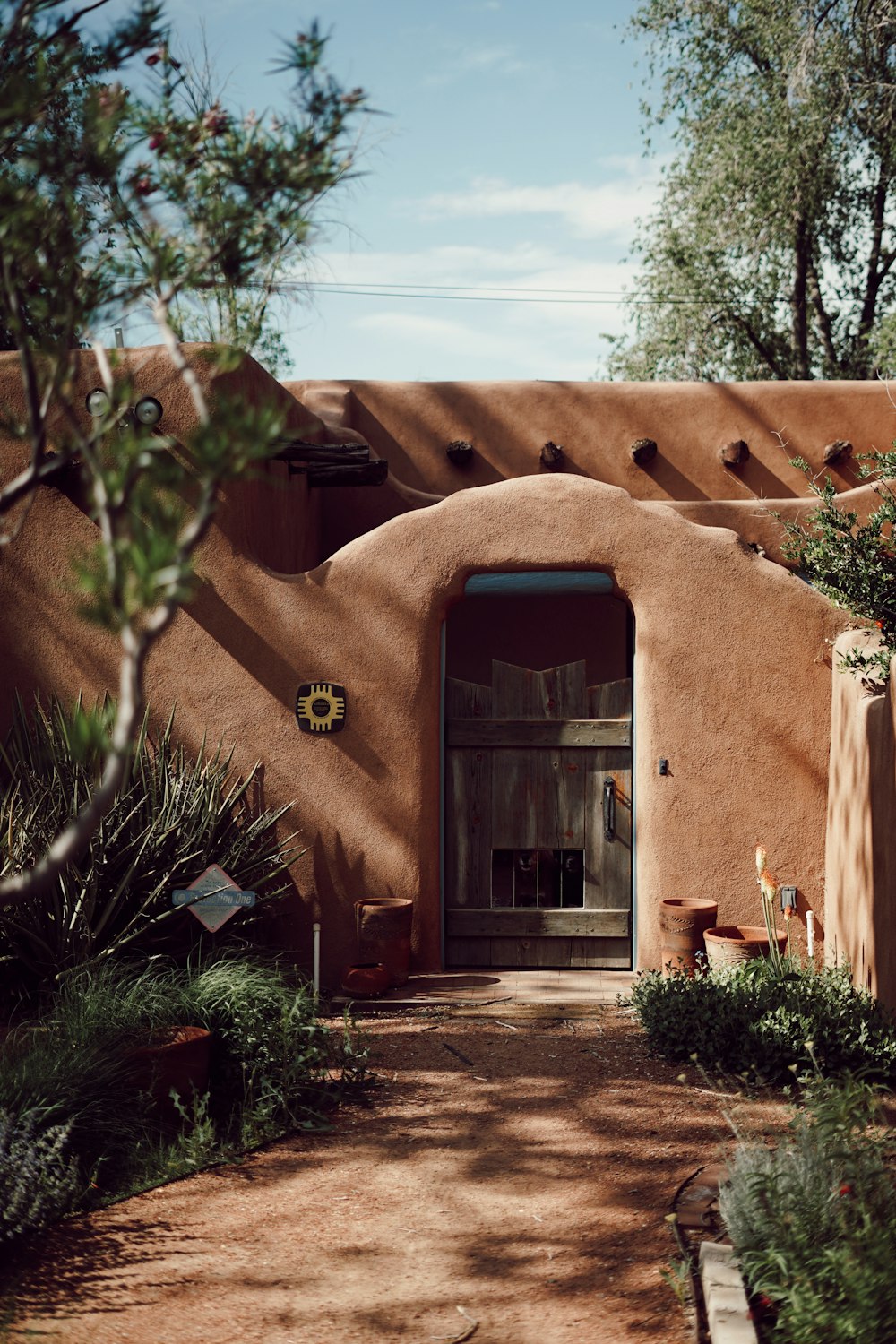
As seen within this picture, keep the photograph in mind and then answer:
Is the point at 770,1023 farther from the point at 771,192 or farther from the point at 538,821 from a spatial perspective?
the point at 771,192

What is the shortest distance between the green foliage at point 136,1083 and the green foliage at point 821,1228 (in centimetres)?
241

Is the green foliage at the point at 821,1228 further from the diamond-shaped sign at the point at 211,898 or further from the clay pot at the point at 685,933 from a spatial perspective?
the diamond-shaped sign at the point at 211,898

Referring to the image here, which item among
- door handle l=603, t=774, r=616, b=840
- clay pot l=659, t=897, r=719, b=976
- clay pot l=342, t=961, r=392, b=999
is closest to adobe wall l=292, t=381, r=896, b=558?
door handle l=603, t=774, r=616, b=840

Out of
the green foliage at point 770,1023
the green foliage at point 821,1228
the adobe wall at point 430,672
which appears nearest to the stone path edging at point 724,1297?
the green foliage at point 821,1228

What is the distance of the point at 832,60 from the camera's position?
16.3 metres

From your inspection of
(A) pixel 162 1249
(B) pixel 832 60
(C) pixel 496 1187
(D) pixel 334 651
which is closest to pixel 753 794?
(D) pixel 334 651

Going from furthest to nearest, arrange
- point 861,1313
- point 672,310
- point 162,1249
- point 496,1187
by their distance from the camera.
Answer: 1. point 672,310
2. point 496,1187
3. point 162,1249
4. point 861,1313

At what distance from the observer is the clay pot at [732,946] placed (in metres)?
7.48

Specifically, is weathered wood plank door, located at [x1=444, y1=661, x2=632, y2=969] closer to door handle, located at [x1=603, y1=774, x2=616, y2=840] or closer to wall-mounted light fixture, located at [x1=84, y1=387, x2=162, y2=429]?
door handle, located at [x1=603, y1=774, x2=616, y2=840]

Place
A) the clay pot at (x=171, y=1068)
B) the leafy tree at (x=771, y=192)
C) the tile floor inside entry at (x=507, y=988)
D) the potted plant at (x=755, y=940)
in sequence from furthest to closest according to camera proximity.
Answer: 1. the leafy tree at (x=771, y=192)
2. the tile floor inside entry at (x=507, y=988)
3. the potted plant at (x=755, y=940)
4. the clay pot at (x=171, y=1068)

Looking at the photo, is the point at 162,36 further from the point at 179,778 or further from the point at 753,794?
the point at 753,794

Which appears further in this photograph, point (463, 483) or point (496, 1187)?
point (463, 483)

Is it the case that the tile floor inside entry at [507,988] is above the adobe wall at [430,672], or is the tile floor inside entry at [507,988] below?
below

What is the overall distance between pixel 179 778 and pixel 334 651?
138cm
